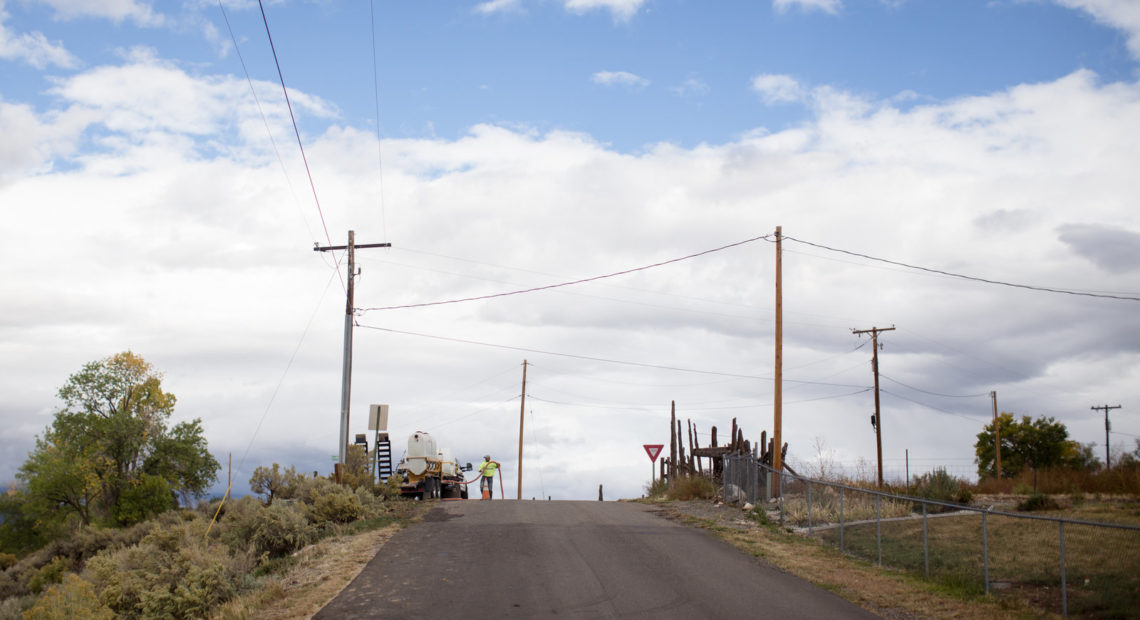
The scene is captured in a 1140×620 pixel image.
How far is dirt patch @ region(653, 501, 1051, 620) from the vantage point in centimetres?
1171

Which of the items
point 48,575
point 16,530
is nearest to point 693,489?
point 48,575

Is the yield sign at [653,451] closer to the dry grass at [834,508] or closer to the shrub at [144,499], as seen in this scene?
the dry grass at [834,508]

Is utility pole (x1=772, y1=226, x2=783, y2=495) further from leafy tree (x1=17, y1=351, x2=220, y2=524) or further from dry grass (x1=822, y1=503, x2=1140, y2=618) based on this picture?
leafy tree (x1=17, y1=351, x2=220, y2=524)

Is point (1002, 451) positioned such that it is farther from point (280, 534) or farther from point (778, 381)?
point (280, 534)

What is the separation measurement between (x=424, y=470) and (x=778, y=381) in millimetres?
15025

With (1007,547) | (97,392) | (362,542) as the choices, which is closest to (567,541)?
(362,542)

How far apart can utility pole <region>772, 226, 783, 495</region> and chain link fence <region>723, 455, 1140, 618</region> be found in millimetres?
492

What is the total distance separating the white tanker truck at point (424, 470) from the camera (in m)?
33.5

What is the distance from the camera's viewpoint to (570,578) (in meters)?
13.9

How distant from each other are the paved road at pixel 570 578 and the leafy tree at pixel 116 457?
150 feet

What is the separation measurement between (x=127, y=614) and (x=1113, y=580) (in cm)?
1516

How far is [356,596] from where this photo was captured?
12.6 m

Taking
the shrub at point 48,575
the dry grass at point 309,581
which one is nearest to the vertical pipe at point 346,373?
the dry grass at point 309,581

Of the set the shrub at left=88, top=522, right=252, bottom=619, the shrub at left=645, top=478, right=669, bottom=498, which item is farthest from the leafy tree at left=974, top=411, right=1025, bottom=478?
the shrub at left=88, top=522, right=252, bottom=619
